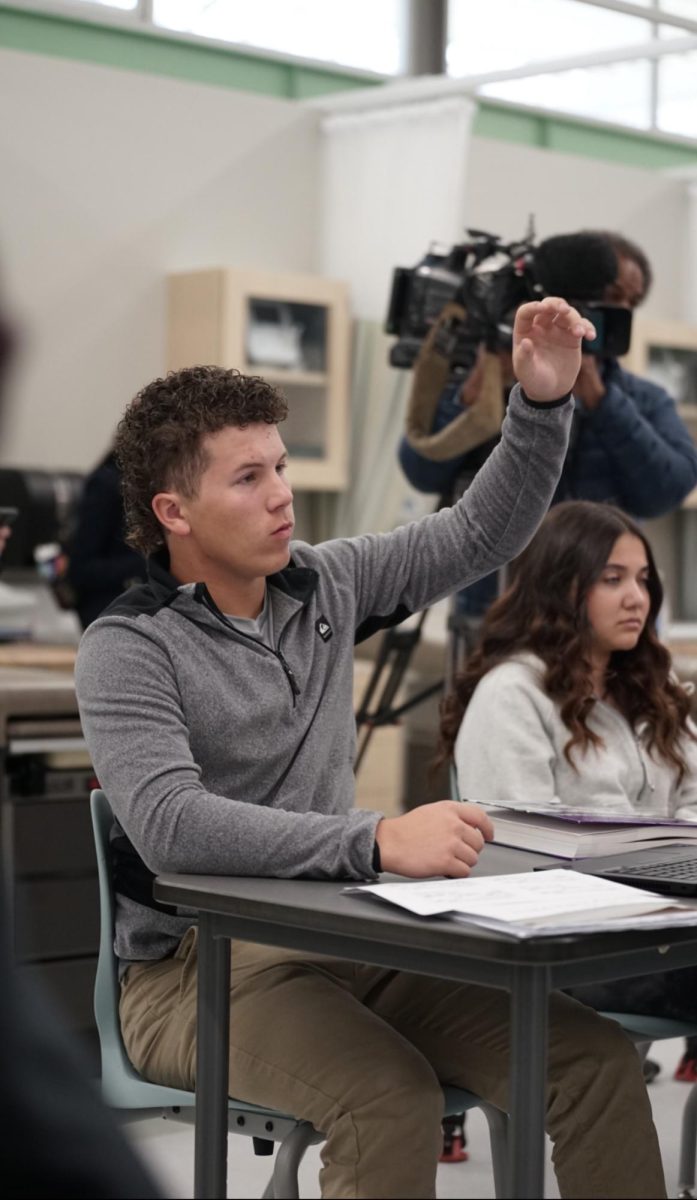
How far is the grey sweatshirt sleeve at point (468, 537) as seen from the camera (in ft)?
6.34

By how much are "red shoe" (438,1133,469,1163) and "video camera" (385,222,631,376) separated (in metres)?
1.35

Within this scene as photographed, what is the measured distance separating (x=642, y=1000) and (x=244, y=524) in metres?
0.86

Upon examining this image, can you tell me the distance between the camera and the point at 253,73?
211 inches

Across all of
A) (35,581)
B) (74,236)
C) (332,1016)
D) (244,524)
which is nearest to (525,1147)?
(332,1016)

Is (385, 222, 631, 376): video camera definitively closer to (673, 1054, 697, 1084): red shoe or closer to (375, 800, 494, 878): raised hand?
(673, 1054, 697, 1084): red shoe

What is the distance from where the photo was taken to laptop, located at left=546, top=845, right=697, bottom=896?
1.50m

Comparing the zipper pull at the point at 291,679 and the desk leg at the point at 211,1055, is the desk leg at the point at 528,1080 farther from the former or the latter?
the zipper pull at the point at 291,679

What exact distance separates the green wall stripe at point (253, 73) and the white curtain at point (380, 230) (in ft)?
0.86

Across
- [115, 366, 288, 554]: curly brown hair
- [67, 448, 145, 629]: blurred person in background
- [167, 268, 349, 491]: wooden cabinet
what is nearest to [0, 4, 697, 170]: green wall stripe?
[167, 268, 349, 491]: wooden cabinet

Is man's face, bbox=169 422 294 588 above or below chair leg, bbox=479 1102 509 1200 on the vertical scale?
above

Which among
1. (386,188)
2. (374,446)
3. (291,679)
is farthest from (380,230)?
(291,679)

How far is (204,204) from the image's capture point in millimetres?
5133

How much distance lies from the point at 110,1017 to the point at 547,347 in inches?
34.7

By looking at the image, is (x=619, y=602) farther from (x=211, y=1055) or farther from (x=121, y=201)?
(x=121, y=201)
